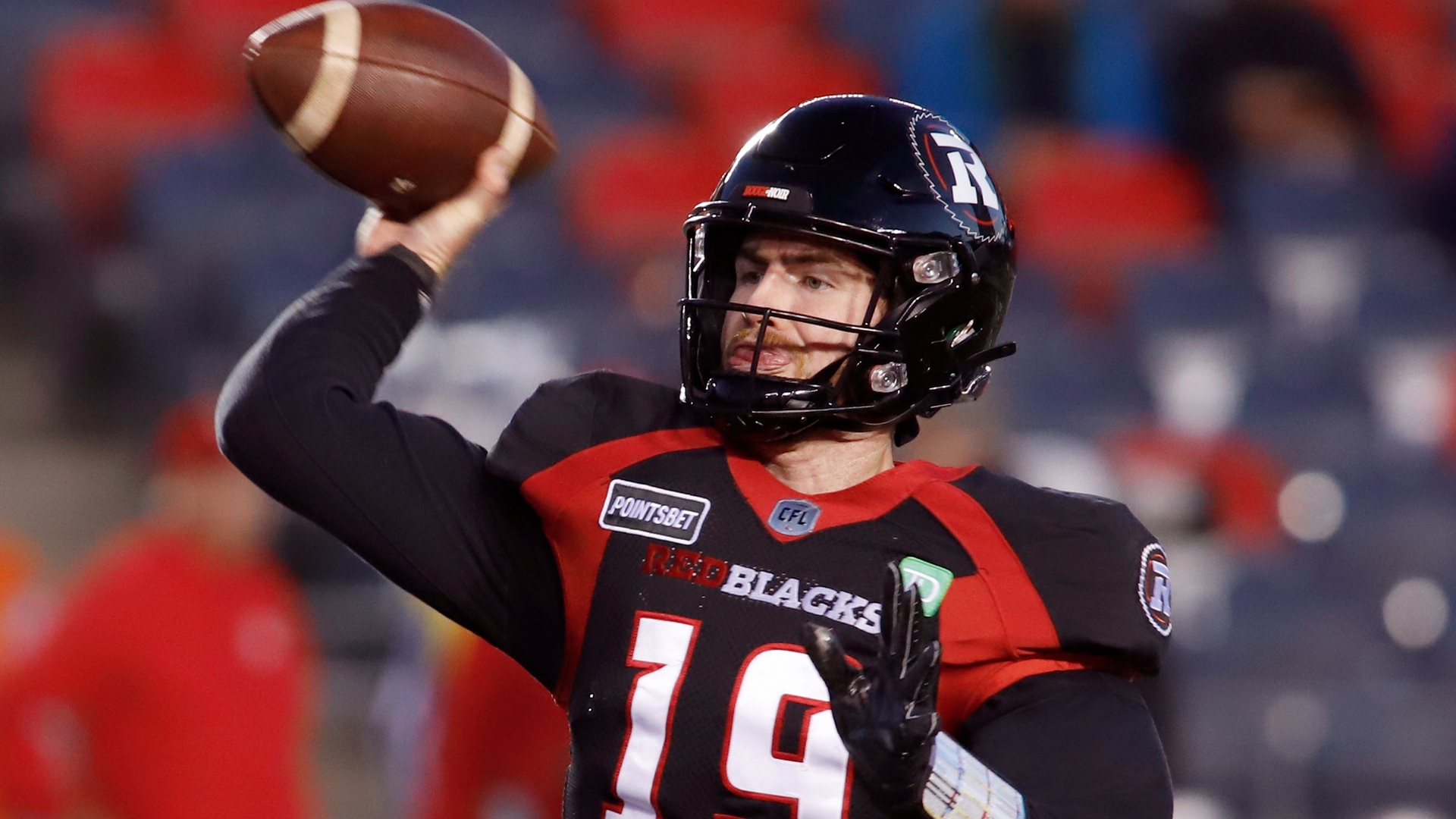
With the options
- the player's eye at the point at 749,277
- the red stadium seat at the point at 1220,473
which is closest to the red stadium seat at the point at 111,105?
the red stadium seat at the point at 1220,473

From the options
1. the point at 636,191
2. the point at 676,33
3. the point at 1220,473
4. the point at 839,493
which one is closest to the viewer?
the point at 839,493

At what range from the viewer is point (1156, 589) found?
1.96m

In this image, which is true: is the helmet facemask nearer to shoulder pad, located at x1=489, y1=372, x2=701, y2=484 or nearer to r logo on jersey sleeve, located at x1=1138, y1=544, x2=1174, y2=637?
shoulder pad, located at x1=489, y1=372, x2=701, y2=484

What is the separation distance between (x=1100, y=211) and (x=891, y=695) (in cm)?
551

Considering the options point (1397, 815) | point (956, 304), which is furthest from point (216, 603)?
point (1397, 815)

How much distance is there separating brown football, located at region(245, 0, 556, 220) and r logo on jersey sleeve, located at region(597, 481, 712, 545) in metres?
0.45

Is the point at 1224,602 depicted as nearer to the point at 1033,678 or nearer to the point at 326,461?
the point at 1033,678

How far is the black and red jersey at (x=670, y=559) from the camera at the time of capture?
6.06 ft

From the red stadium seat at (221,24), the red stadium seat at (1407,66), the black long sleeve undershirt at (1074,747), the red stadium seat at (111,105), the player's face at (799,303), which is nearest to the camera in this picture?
the black long sleeve undershirt at (1074,747)

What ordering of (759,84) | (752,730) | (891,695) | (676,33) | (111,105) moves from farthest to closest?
(676,33) < (759,84) < (111,105) < (752,730) < (891,695)

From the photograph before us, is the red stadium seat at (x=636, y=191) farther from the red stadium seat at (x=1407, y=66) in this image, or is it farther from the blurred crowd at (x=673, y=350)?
the red stadium seat at (x=1407, y=66)

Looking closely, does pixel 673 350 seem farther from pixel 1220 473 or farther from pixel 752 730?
pixel 752 730

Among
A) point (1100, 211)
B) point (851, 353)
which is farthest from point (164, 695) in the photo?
point (1100, 211)

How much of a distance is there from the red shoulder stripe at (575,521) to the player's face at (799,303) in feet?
0.63
